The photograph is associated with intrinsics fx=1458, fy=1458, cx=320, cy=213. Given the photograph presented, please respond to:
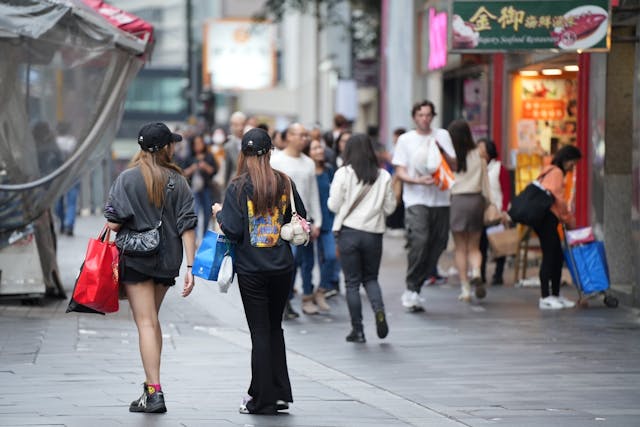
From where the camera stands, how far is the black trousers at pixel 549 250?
14.2 metres

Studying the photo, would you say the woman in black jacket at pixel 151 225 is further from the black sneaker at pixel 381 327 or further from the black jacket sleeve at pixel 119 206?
the black sneaker at pixel 381 327

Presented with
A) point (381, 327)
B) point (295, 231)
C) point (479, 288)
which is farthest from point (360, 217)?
point (295, 231)

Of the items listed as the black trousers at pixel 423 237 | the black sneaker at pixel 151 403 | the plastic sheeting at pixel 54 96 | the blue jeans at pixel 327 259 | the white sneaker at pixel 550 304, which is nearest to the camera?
the black sneaker at pixel 151 403

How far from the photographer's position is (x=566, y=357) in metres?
A: 11.0

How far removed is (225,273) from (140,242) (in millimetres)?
526

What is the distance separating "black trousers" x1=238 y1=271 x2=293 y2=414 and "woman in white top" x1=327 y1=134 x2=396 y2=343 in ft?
10.7

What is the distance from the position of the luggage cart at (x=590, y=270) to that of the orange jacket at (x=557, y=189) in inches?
13.4

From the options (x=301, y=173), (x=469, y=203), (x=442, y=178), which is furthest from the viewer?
(x=469, y=203)

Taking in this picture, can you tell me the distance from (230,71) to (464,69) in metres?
63.6

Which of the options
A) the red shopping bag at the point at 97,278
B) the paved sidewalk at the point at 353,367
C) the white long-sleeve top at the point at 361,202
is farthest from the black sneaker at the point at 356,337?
the red shopping bag at the point at 97,278

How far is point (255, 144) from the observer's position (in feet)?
28.2

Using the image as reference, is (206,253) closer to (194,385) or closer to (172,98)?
(194,385)

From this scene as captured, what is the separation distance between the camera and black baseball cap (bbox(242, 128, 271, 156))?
8594 mm

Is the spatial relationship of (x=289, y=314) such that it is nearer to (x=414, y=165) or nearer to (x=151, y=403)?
(x=414, y=165)
